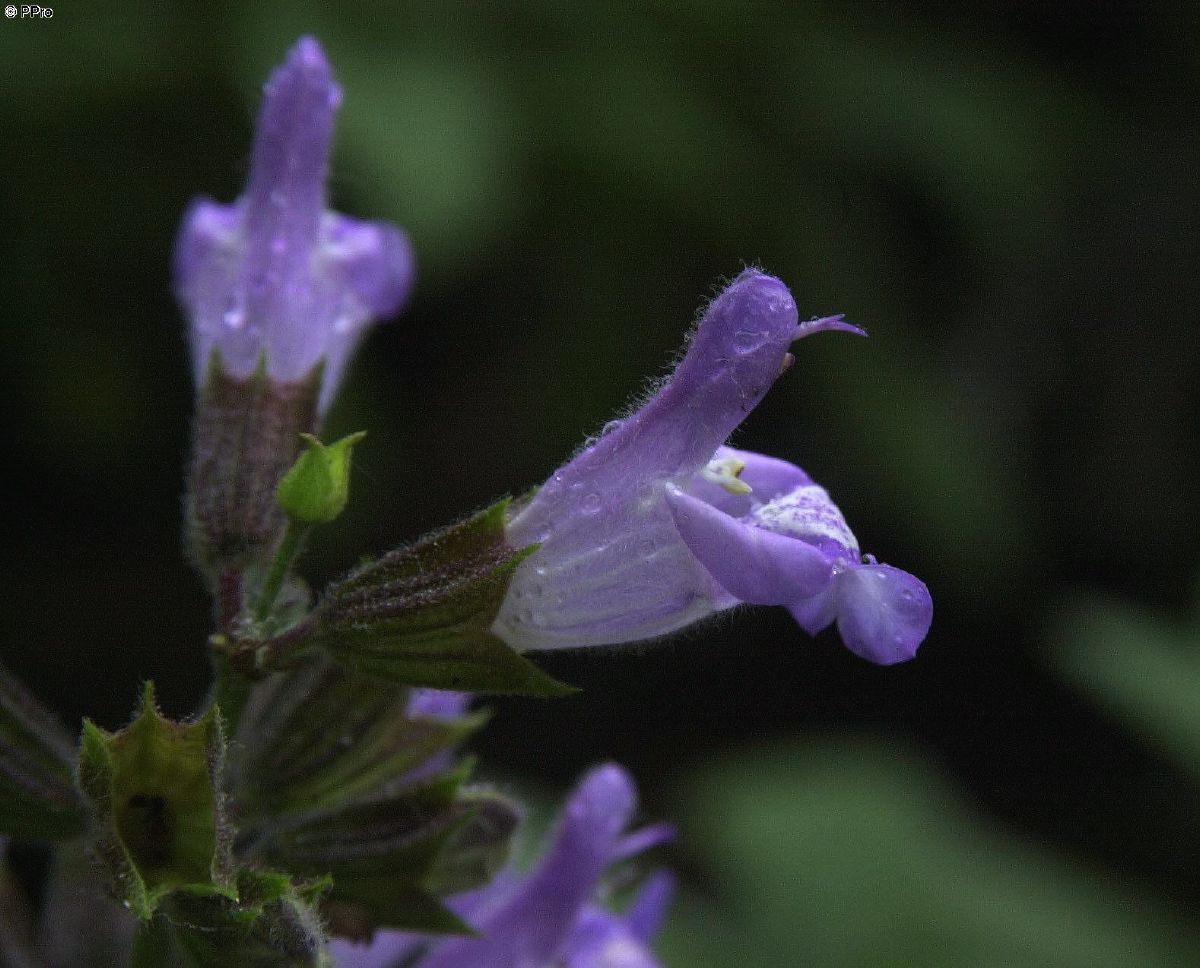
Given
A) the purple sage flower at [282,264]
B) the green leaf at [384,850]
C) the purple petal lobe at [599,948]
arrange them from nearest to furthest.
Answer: the green leaf at [384,850] → the purple sage flower at [282,264] → the purple petal lobe at [599,948]

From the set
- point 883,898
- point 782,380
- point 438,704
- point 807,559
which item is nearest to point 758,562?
point 807,559

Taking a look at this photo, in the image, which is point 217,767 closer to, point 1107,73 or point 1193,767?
point 1193,767

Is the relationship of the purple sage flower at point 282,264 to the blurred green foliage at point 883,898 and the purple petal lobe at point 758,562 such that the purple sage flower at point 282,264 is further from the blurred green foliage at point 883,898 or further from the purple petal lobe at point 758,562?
the blurred green foliage at point 883,898

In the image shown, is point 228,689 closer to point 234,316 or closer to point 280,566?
point 280,566

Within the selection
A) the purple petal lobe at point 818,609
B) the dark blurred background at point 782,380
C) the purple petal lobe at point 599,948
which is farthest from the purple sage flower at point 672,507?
the dark blurred background at point 782,380

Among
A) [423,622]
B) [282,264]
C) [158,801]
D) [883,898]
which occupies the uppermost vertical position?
[282,264]

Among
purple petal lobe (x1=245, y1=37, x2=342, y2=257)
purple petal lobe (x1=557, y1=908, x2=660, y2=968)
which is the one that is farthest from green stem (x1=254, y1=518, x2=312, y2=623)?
purple petal lobe (x1=557, y1=908, x2=660, y2=968)

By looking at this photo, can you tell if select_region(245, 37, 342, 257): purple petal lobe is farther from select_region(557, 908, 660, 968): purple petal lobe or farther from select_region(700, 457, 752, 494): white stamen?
select_region(557, 908, 660, 968): purple petal lobe
